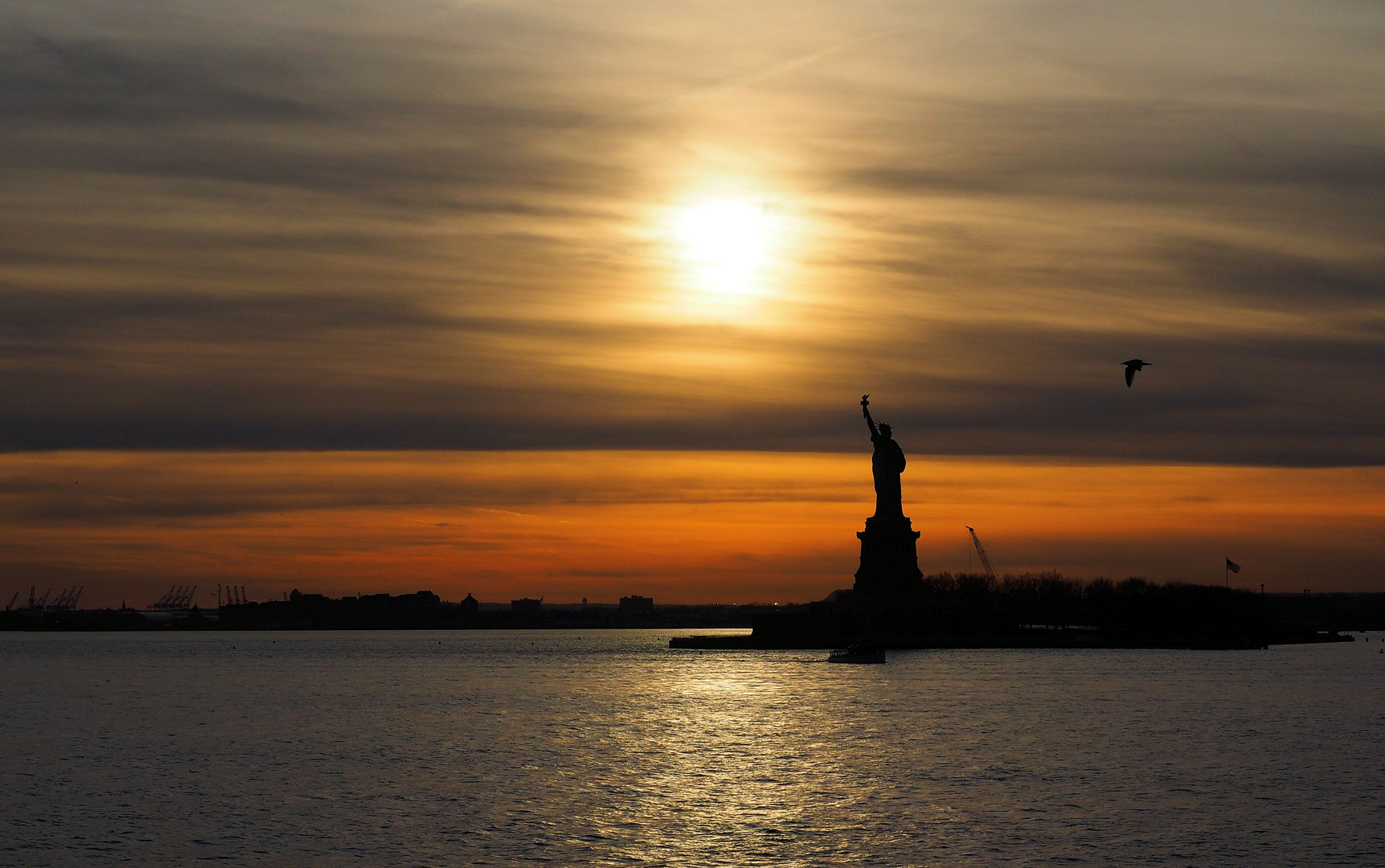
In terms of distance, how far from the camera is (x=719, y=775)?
63.1 metres

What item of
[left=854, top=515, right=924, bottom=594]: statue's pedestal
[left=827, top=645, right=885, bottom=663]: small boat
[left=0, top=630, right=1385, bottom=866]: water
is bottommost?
[left=0, top=630, right=1385, bottom=866]: water

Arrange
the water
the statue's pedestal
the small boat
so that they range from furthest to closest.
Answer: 1. the statue's pedestal
2. the small boat
3. the water

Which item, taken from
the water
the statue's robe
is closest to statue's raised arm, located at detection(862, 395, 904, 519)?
the statue's robe

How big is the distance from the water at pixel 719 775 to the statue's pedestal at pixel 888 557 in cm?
3803

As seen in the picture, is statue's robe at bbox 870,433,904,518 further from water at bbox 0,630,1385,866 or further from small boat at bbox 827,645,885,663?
water at bbox 0,630,1385,866

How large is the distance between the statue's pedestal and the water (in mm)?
38029

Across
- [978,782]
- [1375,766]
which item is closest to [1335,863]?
[978,782]

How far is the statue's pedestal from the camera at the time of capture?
160 m

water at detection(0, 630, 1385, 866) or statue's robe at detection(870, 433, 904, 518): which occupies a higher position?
statue's robe at detection(870, 433, 904, 518)

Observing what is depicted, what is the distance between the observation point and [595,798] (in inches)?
2217

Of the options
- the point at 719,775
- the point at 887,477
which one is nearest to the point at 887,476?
the point at 887,477

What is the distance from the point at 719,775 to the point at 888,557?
99486 mm

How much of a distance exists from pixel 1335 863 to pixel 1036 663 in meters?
106

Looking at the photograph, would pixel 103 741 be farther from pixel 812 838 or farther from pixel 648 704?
pixel 812 838
